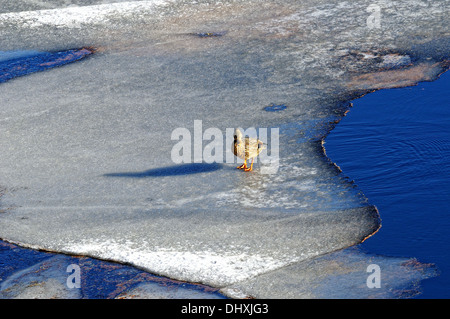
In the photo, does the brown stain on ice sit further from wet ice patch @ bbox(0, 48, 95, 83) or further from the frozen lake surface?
wet ice patch @ bbox(0, 48, 95, 83)

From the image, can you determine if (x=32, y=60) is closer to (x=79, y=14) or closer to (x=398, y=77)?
(x=79, y=14)

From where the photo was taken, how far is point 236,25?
405 inches

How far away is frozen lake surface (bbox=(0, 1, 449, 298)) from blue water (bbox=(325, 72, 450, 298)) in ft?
0.54

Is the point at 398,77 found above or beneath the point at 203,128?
above

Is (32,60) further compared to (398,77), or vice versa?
(32,60)

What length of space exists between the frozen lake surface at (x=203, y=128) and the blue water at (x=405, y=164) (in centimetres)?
16


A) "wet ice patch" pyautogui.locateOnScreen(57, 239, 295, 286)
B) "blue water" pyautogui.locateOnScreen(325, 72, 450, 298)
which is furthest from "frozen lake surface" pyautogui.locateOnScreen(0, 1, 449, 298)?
→ "blue water" pyautogui.locateOnScreen(325, 72, 450, 298)

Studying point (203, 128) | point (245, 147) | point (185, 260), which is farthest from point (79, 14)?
point (185, 260)

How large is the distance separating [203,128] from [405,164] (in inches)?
93.9

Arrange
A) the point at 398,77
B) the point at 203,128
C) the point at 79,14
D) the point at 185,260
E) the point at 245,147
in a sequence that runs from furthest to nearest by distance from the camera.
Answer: the point at 79,14 → the point at 398,77 → the point at 203,128 → the point at 245,147 → the point at 185,260

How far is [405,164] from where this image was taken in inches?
241

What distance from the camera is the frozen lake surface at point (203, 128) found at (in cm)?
497

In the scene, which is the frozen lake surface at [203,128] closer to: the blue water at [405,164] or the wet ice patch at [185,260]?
the wet ice patch at [185,260]
